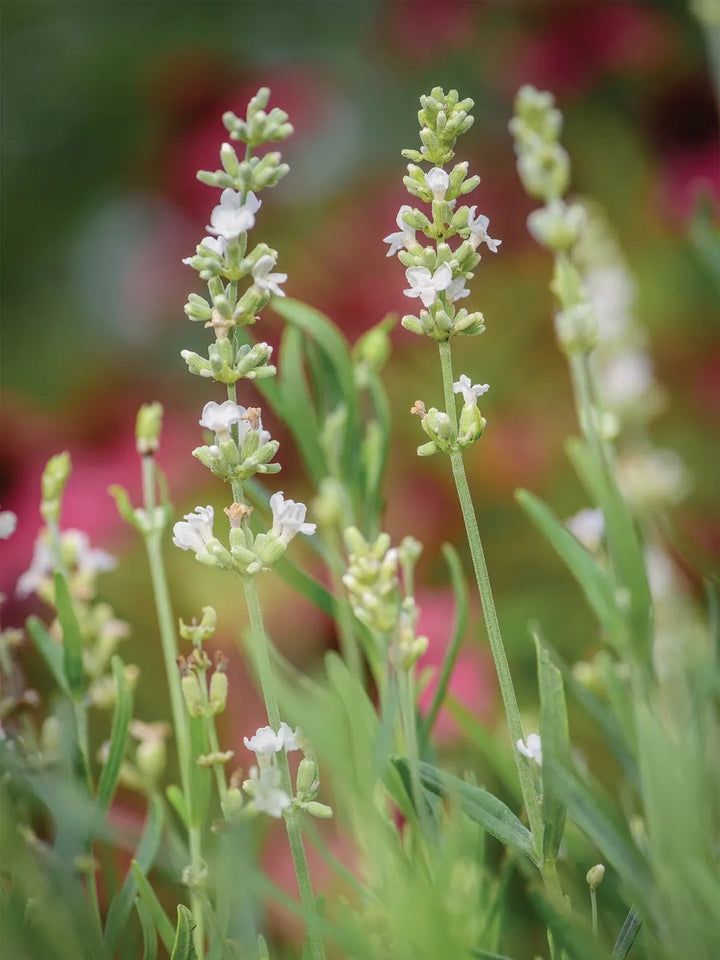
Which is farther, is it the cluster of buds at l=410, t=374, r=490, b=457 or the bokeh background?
the bokeh background

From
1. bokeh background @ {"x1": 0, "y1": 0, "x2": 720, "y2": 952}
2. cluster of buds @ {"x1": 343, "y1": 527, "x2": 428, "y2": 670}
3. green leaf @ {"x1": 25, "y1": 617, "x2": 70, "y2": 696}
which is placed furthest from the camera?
bokeh background @ {"x1": 0, "y1": 0, "x2": 720, "y2": 952}

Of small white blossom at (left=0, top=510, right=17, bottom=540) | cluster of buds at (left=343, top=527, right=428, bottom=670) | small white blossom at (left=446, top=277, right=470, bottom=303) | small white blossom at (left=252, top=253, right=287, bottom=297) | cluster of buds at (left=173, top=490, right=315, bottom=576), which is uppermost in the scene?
small white blossom at (left=252, top=253, right=287, bottom=297)

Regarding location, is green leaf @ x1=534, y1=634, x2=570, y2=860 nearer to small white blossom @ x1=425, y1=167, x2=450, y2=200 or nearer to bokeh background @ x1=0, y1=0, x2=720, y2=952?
small white blossom @ x1=425, y1=167, x2=450, y2=200

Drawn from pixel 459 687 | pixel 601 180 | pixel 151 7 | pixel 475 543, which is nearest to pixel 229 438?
pixel 475 543

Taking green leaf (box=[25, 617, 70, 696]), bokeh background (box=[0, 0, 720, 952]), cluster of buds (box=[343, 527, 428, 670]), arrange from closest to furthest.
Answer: cluster of buds (box=[343, 527, 428, 670]) < green leaf (box=[25, 617, 70, 696]) < bokeh background (box=[0, 0, 720, 952])

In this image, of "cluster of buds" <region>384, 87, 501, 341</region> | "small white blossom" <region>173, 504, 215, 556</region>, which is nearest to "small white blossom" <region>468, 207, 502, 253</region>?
"cluster of buds" <region>384, 87, 501, 341</region>

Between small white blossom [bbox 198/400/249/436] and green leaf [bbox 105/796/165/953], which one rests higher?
small white blossom [bbox 198/400/249/436]

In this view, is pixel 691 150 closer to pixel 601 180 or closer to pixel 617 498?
pixel 601 180

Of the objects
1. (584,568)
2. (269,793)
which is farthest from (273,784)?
(584,568)
